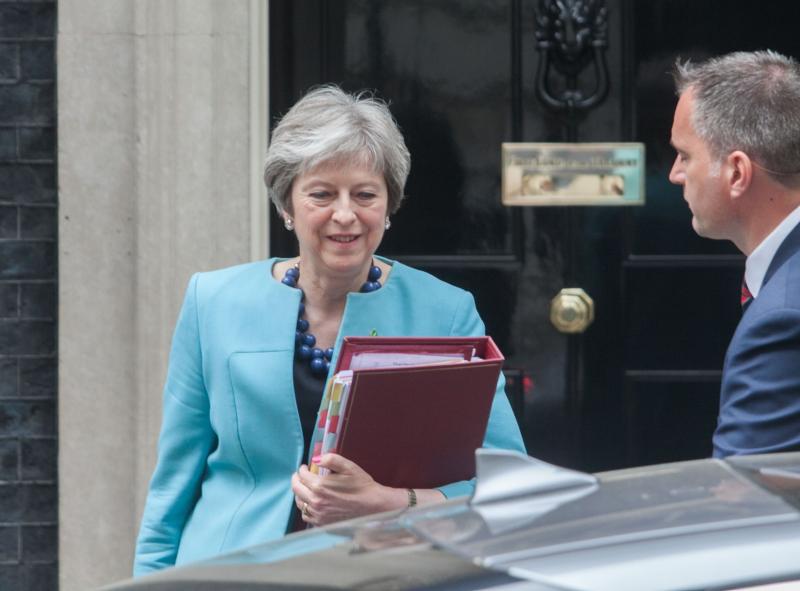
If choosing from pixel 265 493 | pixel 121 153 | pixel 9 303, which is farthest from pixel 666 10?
pixel 265 493

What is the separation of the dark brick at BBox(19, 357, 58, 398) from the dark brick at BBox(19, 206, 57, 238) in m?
0.42

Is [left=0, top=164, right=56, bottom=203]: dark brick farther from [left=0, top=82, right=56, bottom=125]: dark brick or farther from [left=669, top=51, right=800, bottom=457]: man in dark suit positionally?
[left=669, top=51, right=800, bottom=457]: man in dark suit

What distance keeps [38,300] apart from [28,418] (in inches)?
16.0

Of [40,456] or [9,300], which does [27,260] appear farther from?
[40,456]

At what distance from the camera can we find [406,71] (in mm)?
5539

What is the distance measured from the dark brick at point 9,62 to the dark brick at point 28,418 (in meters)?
1.10

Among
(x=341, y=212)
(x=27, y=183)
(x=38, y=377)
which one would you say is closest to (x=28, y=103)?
(x=27, y=183)

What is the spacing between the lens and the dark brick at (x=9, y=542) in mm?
5480

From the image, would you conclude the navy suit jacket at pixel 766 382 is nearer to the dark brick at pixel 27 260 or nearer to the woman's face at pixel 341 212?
the woman's face at pixel 341 212

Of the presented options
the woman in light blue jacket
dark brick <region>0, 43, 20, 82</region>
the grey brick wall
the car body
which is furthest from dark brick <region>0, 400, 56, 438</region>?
the car body

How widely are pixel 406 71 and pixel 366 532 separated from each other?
12.0ft

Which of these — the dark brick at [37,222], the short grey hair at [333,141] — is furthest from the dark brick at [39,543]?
the short grey hair at [333,141]

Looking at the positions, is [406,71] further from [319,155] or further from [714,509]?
[714,509]

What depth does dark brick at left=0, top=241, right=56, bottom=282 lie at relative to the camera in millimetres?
5402
